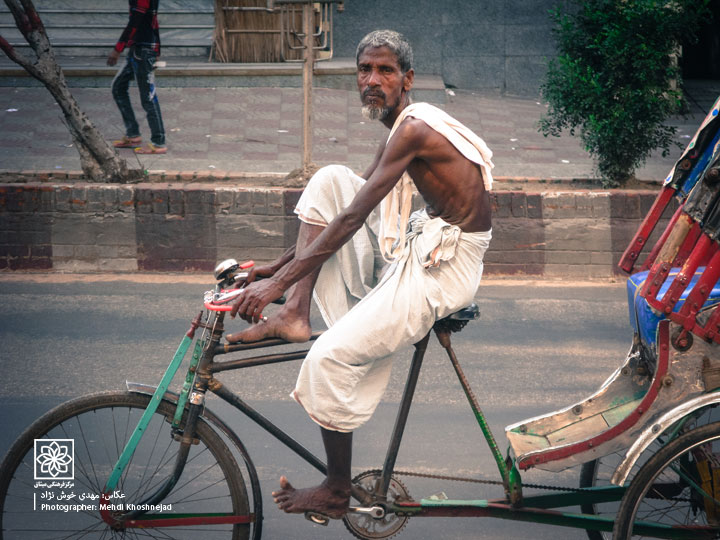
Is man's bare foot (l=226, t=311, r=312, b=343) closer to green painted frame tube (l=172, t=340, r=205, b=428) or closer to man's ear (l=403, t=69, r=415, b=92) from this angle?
green painted frame tube (l=172, t=340, r=205, b=428)

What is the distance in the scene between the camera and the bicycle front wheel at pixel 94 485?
2.79m

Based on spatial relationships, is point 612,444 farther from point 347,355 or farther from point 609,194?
point 609,194

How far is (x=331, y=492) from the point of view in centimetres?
287

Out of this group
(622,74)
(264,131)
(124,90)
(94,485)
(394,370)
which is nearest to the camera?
(94,485)

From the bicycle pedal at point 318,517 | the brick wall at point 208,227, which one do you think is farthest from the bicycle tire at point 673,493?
the brick wall at point 208,227

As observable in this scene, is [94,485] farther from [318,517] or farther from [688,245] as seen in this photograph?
[688,245]

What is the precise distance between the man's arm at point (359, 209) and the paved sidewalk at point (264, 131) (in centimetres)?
594

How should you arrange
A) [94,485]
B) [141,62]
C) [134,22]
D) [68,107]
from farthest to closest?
[141,62] < [134,22] < [68,107] < [94,485]

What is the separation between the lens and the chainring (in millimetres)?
2920

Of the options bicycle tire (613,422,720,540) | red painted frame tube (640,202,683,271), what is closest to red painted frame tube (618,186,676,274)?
red painted frame tube (640,202,683,271)

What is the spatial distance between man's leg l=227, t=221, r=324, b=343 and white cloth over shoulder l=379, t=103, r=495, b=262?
242mm

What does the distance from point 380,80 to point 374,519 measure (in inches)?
57.4

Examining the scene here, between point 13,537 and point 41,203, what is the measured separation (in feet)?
13.8

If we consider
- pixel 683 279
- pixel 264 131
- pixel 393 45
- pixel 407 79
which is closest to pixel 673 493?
pixel 683 279
